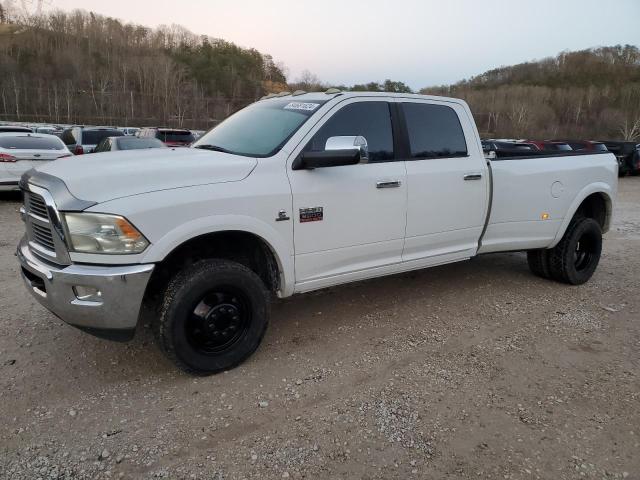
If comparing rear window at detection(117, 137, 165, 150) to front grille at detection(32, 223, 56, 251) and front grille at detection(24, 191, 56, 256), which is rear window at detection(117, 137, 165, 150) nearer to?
front grille at detection(24, 191, 56, 256)

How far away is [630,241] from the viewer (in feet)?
26.2

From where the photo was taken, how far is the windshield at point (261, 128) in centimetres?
360

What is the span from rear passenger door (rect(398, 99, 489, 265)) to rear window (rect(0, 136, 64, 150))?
29.5ft

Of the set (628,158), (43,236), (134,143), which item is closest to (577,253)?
(43,236)

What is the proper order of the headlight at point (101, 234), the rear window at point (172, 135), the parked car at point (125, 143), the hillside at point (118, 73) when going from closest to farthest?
the headlight at point (101, 234) → the parked car at point (125, 143) → the rear window at point (172, 135) → the hillside at point (118, 73)

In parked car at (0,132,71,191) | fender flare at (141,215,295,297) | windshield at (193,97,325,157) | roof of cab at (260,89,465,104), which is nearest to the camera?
fender flare at (141,215,295,297)

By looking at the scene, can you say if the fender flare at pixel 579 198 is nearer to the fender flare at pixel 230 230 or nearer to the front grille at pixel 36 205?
the fender flare at pixel 230 230

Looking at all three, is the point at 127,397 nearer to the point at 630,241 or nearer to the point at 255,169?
the point at 255,169

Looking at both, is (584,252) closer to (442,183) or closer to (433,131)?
(442,183)

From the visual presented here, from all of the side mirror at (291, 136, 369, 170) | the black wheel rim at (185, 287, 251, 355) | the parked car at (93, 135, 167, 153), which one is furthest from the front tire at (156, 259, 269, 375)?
the parked car at (93, 135, 167, 153)

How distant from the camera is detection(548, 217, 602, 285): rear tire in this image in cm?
532

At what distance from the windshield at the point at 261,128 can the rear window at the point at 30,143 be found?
25.1 ft

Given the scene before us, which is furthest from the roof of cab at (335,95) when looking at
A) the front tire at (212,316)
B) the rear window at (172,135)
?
the rear window at (172,135)

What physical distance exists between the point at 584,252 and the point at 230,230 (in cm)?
449
